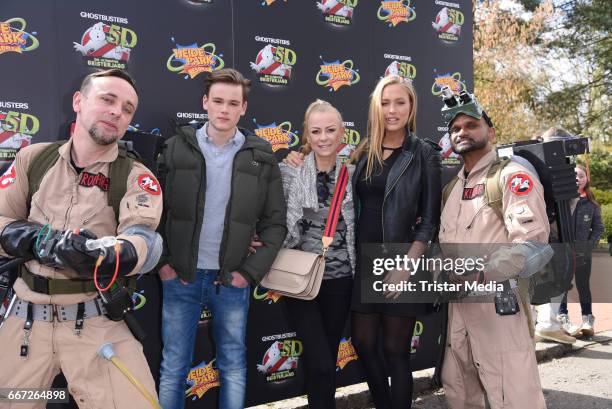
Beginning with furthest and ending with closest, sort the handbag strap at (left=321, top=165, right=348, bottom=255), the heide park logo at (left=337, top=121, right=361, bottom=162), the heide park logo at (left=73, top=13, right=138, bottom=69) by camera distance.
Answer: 1. the heide park logo at (left=337, top=121, right=361, bottom=162)
2. the heide park logo at (left=73, top=13, right=138, bottom=69)
3. the handbag strap at (left=321, top=165, right=348, bottom=255)

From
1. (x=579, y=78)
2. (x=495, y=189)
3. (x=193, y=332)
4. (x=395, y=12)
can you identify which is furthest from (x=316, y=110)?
(x=579, y=78)

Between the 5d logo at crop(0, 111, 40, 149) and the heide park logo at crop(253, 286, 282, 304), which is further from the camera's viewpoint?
the heide park logo at crop(253, 286, 282, 304)

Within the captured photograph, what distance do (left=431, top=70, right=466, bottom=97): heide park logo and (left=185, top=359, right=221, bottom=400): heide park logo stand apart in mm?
3275

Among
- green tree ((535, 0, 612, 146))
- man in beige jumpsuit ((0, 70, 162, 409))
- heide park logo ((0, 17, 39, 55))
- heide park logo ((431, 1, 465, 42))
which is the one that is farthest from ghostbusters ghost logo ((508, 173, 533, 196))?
green tree ((535, 0, 612, 146))

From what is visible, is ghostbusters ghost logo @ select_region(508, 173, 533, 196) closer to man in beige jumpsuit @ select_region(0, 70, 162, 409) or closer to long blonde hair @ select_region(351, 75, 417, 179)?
long blonde hair @ select_region(351, 75, 417, 179)

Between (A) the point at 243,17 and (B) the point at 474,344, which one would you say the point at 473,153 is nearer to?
(B) the point at 474,344

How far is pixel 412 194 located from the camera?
334 centimetres

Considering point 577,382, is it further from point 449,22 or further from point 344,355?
point 449,22

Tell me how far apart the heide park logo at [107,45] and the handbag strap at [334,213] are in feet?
5.71

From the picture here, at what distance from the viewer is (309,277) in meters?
3.16

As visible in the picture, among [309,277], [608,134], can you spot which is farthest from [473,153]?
[608,134]

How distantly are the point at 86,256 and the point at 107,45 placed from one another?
6.29ft

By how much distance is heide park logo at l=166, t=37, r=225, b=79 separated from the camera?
3.86 m

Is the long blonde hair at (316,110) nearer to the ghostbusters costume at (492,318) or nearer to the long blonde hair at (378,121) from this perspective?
the long blonde hair at (378,121)
